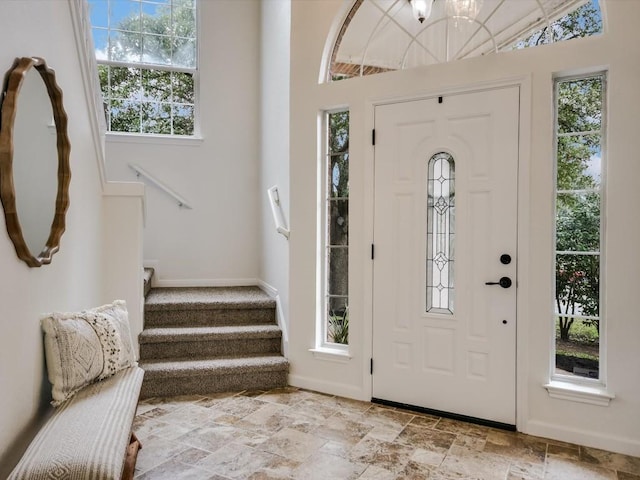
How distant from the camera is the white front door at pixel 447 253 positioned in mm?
2977

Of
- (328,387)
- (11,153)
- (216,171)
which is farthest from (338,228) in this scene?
(11,153)

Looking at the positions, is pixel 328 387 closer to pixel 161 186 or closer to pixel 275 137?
pixel 275 137

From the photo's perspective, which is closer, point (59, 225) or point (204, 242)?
point (59, 225)

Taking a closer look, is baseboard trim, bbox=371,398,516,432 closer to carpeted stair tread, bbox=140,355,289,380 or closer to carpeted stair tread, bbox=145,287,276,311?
carpeted stair tread, bbox=140,355,289,380

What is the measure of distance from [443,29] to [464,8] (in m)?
0.17

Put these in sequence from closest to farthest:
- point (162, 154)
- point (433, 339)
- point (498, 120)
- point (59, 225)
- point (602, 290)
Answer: point (59, 225) < point (602, 290) < point (498, 120) < point (433, 339) < point (162, 154)

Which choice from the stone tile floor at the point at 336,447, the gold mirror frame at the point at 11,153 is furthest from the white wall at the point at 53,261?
the stone tile floor at the point at 336,447

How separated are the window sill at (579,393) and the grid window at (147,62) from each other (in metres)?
3.99

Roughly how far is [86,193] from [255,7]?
312 centimetres

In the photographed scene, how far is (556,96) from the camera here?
2891 millimetres

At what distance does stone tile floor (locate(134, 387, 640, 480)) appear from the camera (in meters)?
2.42

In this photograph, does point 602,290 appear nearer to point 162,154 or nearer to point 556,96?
point 556,96

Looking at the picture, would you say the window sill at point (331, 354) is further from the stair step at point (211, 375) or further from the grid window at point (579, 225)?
the grid window at point (579, 225)

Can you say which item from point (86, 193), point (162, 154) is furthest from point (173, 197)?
point (86, 193)
